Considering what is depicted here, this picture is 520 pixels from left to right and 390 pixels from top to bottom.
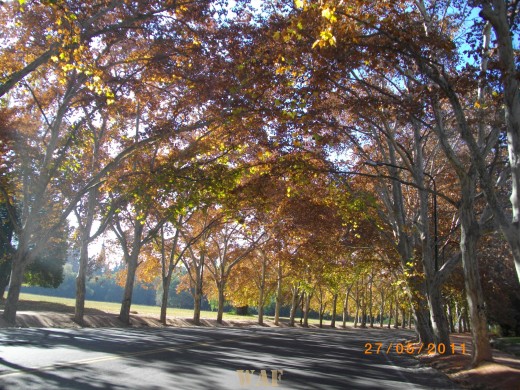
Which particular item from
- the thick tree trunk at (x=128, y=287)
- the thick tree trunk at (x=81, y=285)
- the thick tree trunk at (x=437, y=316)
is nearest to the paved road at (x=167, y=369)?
the thick tree trunk at (x=437, y=316)

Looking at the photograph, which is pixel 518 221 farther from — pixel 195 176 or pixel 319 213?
pixel 319 213

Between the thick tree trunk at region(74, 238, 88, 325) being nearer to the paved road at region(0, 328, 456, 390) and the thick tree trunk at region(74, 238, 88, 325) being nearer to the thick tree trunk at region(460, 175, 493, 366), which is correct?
the paved road at region(0, 328, 456, 390)

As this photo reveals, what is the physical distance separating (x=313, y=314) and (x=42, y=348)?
454 feet

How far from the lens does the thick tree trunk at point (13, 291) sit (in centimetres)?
1697

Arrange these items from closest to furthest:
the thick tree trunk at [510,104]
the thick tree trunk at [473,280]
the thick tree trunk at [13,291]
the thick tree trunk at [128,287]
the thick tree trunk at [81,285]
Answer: the thick tree trunk at [510,104] → the thick tree trunk at [473,280] → the thick tree trunk at [13,291] → the thick tree trunk at [81,285] → the thick tree trunk at [128,287]

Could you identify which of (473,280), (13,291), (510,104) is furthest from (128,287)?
(510,104)

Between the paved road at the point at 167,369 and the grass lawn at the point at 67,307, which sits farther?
the grass lawn at the point at 67,307

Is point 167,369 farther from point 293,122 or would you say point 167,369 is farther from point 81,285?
point 81,285

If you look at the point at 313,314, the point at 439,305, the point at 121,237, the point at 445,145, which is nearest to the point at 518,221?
the point at 445,145

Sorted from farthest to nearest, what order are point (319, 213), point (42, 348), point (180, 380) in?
point (319, 213)
point (42, 348)
point (180, 380)

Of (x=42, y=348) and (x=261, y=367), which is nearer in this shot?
(x=42, y=348)

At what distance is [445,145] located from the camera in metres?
11.2

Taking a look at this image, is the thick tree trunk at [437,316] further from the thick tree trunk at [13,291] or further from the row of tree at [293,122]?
the thick tree trunk at [13,291]

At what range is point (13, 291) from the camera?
56.1ft
